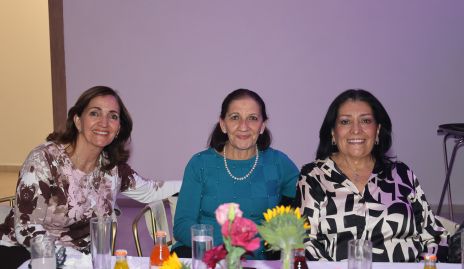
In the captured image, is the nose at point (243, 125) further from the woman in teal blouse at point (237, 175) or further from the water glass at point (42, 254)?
the water glass at point (42, 254)

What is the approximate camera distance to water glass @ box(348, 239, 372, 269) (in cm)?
171

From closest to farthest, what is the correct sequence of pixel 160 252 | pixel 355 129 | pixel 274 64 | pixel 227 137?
pixel 160 252 → pixel 355 129 → pixel 227 137 → pixel 274 64

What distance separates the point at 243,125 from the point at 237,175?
0.84 ft

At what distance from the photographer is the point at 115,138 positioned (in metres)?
2.98

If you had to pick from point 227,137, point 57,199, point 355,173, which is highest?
point 227,137

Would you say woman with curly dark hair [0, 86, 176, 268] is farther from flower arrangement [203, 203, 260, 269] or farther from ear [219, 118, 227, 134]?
flower arrangement [203, 203, 260, 269]

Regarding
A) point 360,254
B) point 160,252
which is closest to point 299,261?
point 360,254

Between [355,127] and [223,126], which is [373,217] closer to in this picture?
[355,127]

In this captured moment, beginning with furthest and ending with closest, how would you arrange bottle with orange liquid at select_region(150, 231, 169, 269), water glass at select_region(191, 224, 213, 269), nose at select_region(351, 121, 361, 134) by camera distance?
1. nose at select_region(351, 121, 361, 134)
2. bottle with orange liquid at select_region(150, 231, 169, 269)
3. water glass at select_region(191, 224, 213, 269)

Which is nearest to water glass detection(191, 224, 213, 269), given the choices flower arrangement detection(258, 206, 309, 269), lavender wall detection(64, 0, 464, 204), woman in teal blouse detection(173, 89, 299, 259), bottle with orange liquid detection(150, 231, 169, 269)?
flower arrangement detection(258, 206, 309, 269)

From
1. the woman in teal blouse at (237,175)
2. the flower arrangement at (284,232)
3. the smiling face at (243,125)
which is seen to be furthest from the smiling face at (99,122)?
the flower arrangement at (284,232)

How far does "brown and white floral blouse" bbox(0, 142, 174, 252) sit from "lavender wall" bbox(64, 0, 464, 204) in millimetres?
3045

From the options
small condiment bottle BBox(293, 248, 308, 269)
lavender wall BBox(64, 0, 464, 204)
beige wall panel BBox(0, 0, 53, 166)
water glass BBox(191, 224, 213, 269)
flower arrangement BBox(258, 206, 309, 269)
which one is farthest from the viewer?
beige wall panel BBox(0, 0, 53, 166)

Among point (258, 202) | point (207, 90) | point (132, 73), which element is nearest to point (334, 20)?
point (207, 90)
